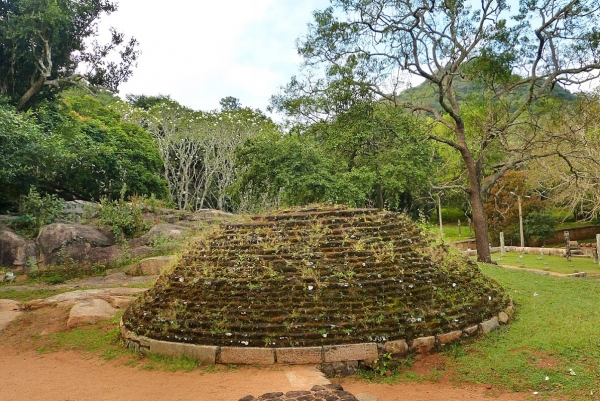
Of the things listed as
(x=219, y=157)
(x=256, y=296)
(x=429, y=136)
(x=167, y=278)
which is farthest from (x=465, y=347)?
(x=219, y=157)

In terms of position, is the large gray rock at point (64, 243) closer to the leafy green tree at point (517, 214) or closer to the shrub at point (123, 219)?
the shrub at point (123, 219)

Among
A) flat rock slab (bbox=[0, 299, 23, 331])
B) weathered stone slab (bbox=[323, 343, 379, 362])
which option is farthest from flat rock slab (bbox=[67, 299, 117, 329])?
weathered stone slab (bbox=[323, 343, 379, 362])

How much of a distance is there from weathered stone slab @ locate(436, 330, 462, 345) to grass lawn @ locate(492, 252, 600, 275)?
45.8 feet

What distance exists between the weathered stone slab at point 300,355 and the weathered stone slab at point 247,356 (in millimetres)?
129

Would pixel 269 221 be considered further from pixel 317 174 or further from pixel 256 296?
pixel 317 174

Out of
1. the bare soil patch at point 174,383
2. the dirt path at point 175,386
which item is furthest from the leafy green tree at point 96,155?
the dirt path at point 175,386

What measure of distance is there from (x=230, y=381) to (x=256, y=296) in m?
1.35

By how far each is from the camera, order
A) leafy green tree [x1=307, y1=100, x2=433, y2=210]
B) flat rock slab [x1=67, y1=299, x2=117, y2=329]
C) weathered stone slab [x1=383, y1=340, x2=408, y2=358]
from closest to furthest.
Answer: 1. weathered stone slab [x1=383, y1=340, x2=408, y2=358]
2. flat rock slab [x1=67, y1=299, x2=117, y2=329]
3. leafy green tree [x1=307, y1=100, x2=433, y2=210]

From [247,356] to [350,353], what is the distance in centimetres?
146

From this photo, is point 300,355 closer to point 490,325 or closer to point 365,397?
point 365,397

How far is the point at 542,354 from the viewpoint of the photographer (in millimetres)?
6398

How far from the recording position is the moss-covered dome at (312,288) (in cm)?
677

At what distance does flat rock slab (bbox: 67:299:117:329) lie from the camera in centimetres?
912

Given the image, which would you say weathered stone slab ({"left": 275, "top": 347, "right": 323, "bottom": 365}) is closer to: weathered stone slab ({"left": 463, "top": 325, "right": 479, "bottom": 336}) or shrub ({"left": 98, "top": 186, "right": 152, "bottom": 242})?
weathered stone slab ({"left": 463, "top": 325, "right": 479, "bottom": 336})
